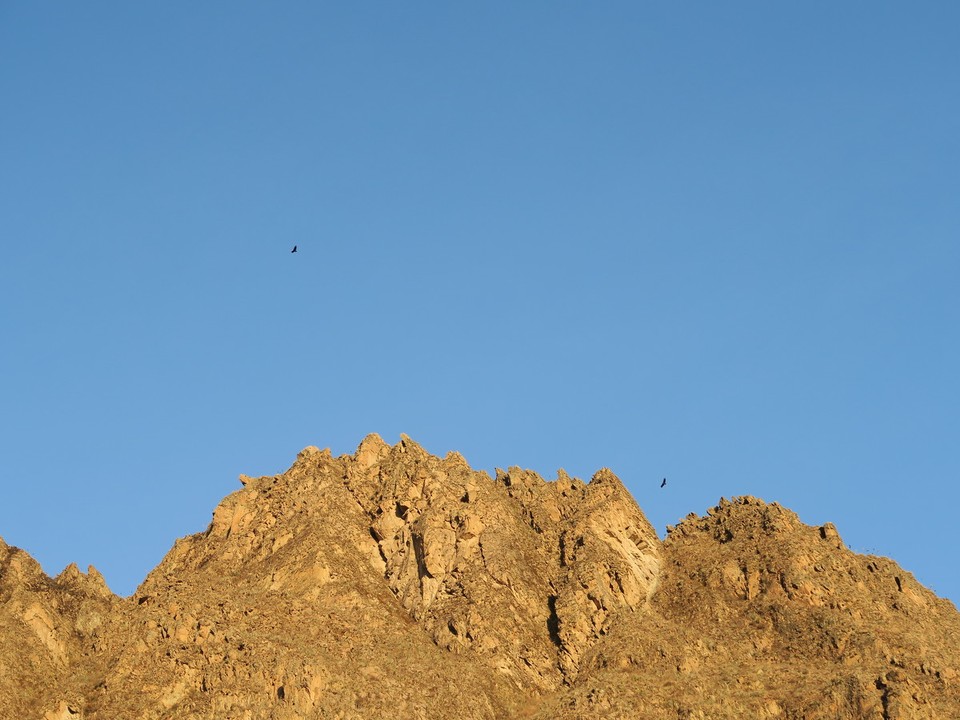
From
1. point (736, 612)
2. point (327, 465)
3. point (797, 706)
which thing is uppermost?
point (327, 465)

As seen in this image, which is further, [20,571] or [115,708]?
[20,571]

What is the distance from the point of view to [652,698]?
93.6 metres

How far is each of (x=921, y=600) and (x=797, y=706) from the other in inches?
701

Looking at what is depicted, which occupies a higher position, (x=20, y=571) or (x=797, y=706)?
(x=20, y=571)

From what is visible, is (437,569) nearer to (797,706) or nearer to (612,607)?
(612,607)

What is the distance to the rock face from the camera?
300 ft

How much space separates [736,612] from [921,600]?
13.5 meters

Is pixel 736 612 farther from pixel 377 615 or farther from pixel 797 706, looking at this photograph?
pixel 377 615

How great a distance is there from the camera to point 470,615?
328 ft

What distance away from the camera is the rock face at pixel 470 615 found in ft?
300

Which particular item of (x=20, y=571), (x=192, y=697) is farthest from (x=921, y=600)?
(x=20, y=571)

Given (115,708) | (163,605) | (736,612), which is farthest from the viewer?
(736,612)

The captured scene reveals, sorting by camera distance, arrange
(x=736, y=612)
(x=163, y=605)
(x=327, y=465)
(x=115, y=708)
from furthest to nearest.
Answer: (x=327, y=465)
(x=736, y=612)
(x=163, y=605)
(x=115, y=708)

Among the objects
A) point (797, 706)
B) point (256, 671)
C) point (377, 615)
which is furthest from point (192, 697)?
point (797, 706)
